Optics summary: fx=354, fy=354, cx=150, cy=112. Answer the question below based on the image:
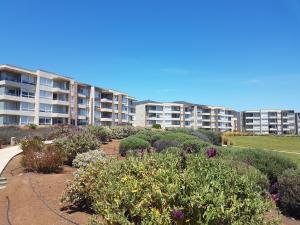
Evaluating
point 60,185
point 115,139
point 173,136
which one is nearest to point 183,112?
point 115,139

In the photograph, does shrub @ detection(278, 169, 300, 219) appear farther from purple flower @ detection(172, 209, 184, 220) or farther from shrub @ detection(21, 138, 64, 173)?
shrub @ detection(21, 138, 64, 173)

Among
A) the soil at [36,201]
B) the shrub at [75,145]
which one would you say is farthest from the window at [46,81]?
the soil at [36,201]

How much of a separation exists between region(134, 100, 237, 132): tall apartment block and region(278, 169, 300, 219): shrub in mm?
110800

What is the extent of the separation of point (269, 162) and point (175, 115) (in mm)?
114677

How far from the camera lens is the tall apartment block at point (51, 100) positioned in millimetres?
61812

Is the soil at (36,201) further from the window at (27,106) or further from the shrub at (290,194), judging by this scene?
the window at (27,106)

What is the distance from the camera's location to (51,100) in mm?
72812

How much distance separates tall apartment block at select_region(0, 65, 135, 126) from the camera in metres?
61.8

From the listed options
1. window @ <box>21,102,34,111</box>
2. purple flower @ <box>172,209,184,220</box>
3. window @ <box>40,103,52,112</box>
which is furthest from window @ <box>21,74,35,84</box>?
purple flower @ <box>172,209,184,220</box>

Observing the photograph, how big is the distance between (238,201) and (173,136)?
57.5ft

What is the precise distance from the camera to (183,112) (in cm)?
13025

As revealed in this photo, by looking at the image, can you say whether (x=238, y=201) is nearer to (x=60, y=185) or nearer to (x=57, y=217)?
(x=57, y=217)

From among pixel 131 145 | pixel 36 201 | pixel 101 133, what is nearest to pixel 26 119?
pixel 101 133

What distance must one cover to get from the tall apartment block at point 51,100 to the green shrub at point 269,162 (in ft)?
176
